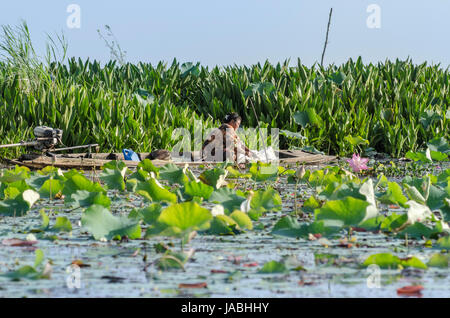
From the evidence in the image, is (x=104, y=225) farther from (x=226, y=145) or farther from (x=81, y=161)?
(x=226, y=145)

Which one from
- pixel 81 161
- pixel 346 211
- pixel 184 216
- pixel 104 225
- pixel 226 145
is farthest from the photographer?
pixel 226 145

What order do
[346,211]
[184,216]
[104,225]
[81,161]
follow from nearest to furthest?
1. [184,216]
2. [346,211]
3. [104,225]
4. [81,161]

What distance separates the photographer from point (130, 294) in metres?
3.15

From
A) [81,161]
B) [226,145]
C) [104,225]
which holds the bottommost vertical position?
[104,225]

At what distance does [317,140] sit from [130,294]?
10672 mm

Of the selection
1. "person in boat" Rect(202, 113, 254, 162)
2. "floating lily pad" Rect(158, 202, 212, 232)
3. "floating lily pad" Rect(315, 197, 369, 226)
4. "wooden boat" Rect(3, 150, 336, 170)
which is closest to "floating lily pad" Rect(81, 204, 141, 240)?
"floating lily pad" Rect(158, 202, 212, 232)

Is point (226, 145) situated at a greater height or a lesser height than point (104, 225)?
greater

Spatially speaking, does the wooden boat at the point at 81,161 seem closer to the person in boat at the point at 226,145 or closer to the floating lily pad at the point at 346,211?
the person in boat at the point at 226,145

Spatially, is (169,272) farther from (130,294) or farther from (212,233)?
(212,233)

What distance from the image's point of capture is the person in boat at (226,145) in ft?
35.1

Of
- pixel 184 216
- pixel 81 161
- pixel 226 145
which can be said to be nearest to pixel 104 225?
pixel 184 216

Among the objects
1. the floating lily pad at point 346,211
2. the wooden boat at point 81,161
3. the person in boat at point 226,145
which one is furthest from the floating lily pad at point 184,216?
the person in boat at point 226,145

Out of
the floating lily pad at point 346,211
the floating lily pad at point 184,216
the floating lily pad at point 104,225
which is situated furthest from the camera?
the floating lily pad at point 104,225

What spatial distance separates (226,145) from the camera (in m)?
10.7
